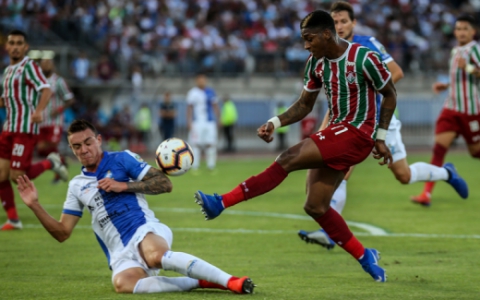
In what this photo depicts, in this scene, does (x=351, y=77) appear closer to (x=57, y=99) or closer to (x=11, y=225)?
(x=11, y=225)

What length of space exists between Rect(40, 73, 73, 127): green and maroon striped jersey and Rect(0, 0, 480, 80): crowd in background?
498 inches

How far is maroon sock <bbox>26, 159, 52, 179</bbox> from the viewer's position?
1176 cm

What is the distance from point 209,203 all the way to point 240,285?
733 millimetres

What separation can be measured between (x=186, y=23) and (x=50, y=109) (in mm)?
18983

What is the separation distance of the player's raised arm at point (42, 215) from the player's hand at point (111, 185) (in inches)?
Result: 19.8

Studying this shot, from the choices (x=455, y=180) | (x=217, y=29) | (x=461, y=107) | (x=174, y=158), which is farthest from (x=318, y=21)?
(x=217, y=29)

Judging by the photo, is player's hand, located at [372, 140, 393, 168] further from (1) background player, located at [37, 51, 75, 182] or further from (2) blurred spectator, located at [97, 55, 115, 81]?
(2) blurred spectator, located at [97, 55, 115, 81]

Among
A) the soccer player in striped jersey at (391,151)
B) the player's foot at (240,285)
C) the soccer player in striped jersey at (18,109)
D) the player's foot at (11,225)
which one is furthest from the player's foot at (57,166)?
the player's foot at (240,285)

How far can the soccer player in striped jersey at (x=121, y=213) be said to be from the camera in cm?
632

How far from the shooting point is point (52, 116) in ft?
55.6

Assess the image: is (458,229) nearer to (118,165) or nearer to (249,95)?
(118,165)

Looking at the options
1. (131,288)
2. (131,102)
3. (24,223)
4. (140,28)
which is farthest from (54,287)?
(140,28)

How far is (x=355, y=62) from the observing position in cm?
684

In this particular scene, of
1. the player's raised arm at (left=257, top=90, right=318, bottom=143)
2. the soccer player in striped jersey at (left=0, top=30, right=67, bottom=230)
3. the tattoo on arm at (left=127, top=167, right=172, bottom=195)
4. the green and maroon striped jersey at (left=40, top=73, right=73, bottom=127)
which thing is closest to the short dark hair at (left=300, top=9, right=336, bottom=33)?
the player's raised arm at (left=257, top=90, right=318, bottom=143)
